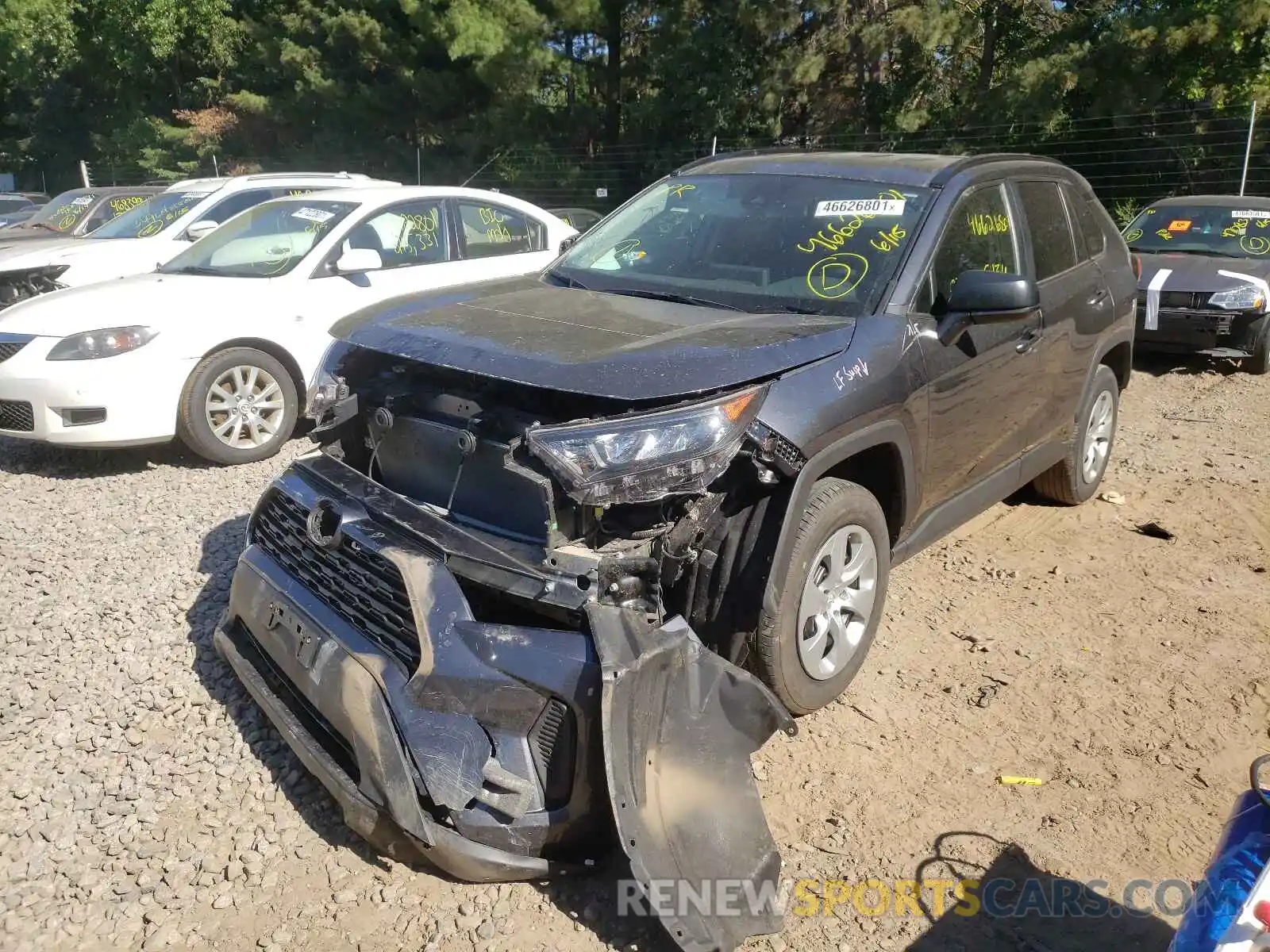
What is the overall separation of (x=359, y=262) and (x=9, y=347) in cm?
214

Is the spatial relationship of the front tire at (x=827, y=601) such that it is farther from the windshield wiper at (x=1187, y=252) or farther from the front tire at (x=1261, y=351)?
the windshield wiper at (x=1187, y=252)

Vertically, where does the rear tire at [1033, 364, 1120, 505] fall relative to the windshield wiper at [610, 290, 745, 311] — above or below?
below

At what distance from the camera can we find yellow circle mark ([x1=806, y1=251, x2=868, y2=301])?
3.66 meters

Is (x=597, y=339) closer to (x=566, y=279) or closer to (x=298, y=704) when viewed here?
(x=566, y=279)

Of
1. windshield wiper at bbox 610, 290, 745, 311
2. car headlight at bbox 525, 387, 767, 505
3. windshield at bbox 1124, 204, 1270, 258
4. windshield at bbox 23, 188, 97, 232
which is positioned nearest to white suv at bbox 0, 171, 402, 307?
windshield at bbox 23, 188, 97, 232

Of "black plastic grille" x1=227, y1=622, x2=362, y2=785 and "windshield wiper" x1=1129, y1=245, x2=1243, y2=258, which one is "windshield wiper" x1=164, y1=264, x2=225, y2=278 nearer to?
"black plastic grille" x1=227, y1=622, x2=362, y2=785

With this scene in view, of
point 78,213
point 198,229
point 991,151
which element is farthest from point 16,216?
point 991,151

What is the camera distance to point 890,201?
3.95 m

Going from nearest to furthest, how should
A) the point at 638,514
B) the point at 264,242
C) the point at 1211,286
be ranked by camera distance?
1. the point at 638,514
2. the point at 264,242
3. the point at 1211,286

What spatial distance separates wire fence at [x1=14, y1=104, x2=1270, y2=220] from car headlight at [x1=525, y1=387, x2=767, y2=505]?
7.28 meters

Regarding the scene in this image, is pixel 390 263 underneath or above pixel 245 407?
above

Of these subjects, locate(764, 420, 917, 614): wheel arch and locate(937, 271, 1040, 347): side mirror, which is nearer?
locate(764, 420, 917, 614): wheel arch

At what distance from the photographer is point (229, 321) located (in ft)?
20.3

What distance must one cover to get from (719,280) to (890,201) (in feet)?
2.48
